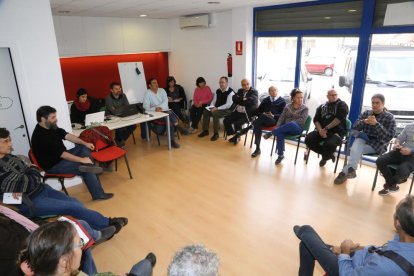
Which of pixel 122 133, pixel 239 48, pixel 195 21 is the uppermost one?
pixel 195 21

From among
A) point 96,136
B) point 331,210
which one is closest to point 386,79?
point 331,210

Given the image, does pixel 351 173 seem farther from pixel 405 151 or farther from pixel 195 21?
pixel 195 21

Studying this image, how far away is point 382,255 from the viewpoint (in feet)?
5.01

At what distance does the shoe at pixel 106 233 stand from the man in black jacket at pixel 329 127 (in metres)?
2.92

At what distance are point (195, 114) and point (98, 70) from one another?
2.45 m

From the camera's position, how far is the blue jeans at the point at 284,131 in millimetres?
4496

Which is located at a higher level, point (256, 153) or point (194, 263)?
point (194, 263)

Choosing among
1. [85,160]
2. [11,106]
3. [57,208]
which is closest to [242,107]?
[85,160]

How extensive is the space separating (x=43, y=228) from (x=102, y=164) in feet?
9.77

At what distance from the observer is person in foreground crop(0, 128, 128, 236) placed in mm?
2519

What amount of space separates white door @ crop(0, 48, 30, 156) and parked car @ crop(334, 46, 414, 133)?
4.63 metres

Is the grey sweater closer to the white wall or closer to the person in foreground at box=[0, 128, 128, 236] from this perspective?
the person in foreground at box=[0, 128, 128, 236]

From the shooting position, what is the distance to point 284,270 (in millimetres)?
2490

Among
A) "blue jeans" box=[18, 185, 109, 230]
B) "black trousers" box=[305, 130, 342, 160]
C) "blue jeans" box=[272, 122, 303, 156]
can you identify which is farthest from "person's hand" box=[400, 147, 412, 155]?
"blue jeans" box=[18, 185, 109, 230]
